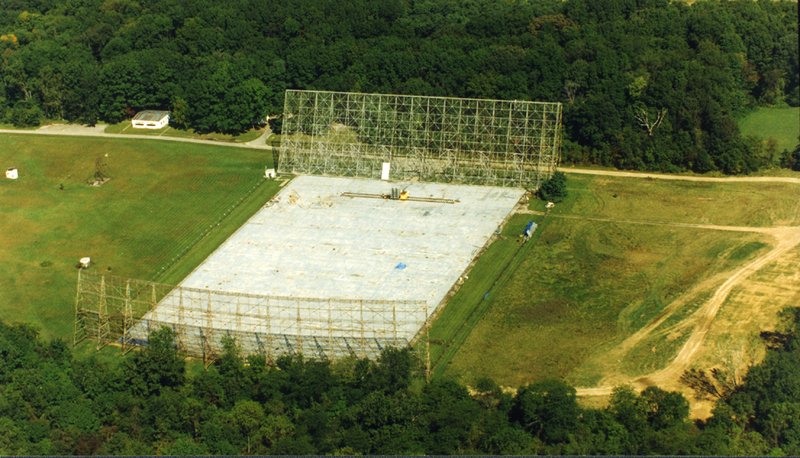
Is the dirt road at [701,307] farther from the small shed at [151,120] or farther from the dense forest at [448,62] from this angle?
the small shed at [151,120]

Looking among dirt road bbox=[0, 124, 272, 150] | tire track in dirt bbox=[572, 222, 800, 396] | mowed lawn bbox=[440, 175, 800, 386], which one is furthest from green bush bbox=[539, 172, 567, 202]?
dirt road bbox=[0, 124, 272, 150]

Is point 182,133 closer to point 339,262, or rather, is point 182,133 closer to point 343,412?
point 339,262

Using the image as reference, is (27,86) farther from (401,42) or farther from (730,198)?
(730,198)

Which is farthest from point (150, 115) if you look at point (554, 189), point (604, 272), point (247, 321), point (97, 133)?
point (604, 272)

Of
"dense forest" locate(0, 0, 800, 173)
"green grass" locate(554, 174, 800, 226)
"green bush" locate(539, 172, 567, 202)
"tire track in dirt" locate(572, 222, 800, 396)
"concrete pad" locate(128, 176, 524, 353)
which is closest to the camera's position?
"tire track in dirt" locate(572, 222, 800, 396)

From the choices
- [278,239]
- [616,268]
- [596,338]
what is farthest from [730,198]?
[278,239]

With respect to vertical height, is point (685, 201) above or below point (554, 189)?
below

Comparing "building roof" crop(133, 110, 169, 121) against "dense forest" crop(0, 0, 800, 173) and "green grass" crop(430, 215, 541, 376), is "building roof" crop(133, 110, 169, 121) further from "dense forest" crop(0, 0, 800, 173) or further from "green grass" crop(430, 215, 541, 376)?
"green grass" crop(430, 215, 541, 376)
